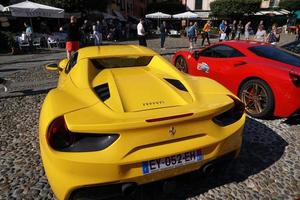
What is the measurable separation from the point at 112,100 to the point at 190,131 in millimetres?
734

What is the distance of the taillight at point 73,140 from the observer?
214cm

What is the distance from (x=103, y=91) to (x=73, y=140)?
706 millimetres

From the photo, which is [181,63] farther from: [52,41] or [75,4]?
[75,4]

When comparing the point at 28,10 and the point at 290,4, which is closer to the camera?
the point at 28,10

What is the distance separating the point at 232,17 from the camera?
48.4m

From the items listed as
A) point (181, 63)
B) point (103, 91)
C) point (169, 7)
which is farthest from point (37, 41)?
point (169, 7)

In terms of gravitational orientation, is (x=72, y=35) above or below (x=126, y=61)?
below

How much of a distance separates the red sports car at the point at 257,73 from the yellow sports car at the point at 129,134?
1.94 metres

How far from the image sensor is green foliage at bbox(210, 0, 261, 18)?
45688 mm

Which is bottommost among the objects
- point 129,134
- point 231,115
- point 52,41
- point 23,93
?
point 52,41

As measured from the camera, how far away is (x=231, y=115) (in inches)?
107

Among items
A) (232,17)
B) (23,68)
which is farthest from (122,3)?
(23,68)

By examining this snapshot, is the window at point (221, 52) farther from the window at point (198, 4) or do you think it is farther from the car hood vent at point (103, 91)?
the window at point (198, 4)

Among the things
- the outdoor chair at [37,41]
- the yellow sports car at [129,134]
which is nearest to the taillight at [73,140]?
the yellow sports car at [129,134]
